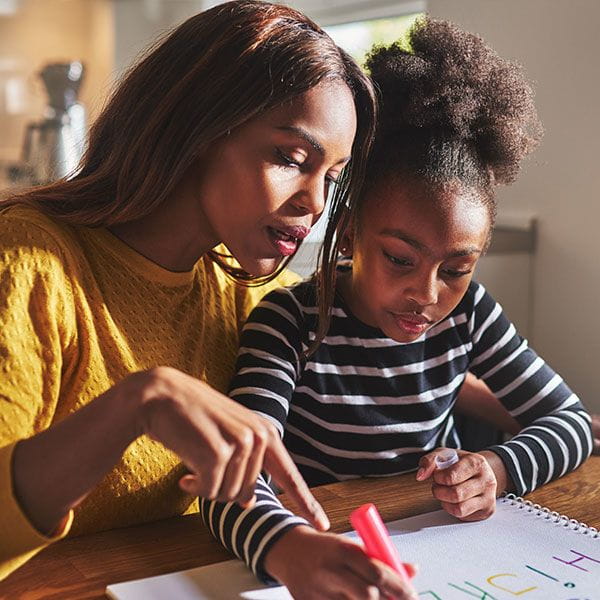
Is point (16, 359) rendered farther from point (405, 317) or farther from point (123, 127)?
point (405, 317)

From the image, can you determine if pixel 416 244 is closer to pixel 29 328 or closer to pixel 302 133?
pixel 302 133

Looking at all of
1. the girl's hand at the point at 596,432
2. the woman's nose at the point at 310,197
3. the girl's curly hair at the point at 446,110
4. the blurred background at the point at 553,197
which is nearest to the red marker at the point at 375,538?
the woman's nose at the point at 310,197

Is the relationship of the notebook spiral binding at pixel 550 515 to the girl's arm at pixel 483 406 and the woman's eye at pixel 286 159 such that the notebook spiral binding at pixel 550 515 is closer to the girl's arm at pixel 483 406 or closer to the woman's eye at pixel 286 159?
the girl's arm at pixel 483 406

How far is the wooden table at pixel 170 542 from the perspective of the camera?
801 millimetres

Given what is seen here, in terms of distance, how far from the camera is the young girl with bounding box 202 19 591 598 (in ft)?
3.39

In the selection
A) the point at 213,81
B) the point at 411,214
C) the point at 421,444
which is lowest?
the point at 421,444

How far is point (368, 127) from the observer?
104 centimetres

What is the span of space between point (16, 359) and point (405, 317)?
44 cm

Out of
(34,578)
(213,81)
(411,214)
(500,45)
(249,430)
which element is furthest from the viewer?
(500,45)

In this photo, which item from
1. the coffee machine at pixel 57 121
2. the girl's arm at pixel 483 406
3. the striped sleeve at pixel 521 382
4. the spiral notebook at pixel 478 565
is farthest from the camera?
the coffee machine at pixel 57 121

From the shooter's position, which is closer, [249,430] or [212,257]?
[249,430]

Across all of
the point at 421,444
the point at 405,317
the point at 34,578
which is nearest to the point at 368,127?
the point at 405,317

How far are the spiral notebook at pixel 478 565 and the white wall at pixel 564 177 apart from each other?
66 cm

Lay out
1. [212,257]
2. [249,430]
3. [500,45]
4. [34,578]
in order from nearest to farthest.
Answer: [249,430] < [34,578] < [212,257] < [500,45]
